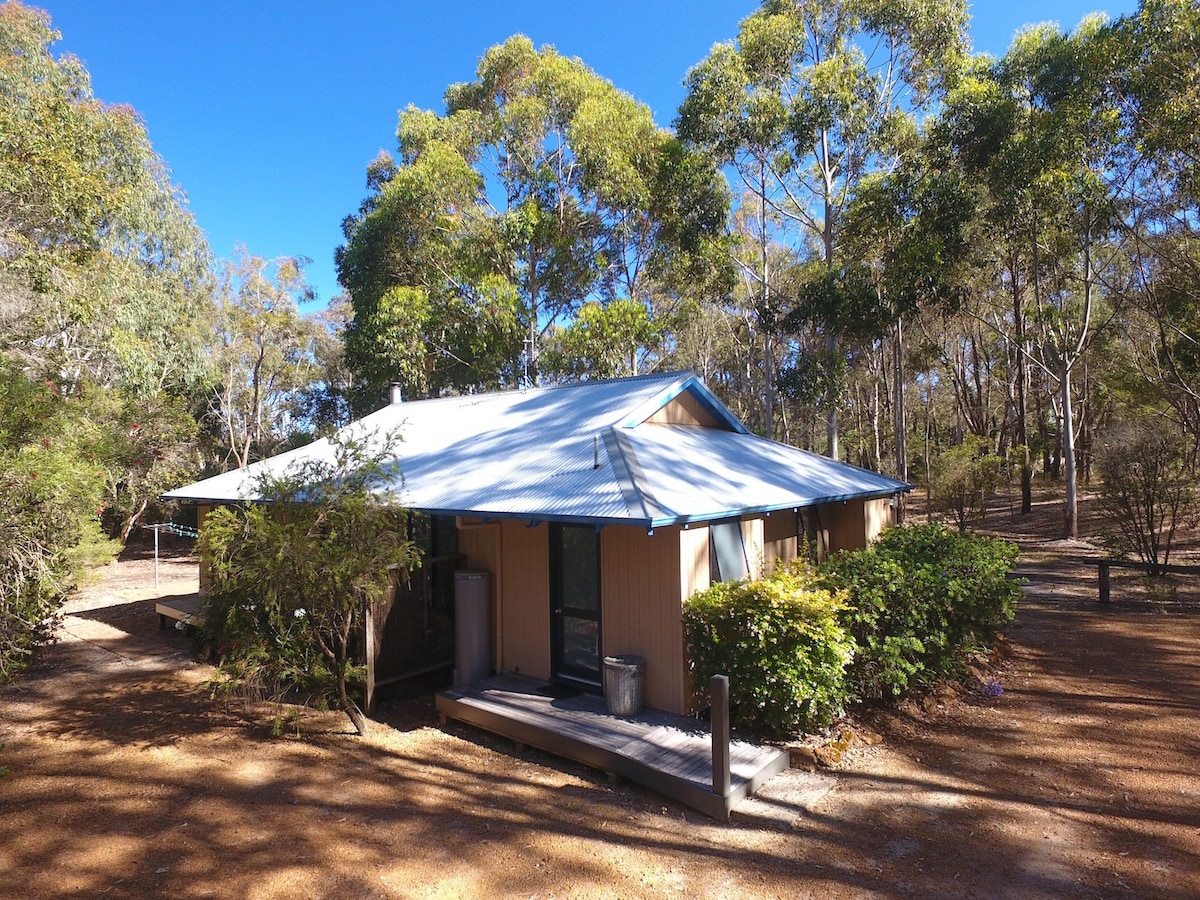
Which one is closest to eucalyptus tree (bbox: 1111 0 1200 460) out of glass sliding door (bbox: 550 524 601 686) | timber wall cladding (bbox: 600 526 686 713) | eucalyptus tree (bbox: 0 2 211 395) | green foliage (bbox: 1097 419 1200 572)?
green foliage (bbox: 1097 419 1200 572)

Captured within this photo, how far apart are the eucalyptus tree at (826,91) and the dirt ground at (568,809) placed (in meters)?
12.9

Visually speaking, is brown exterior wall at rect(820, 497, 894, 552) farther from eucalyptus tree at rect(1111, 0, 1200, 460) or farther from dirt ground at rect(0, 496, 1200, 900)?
eucalyptus tree at rect(1111, 0, 1200, 460)

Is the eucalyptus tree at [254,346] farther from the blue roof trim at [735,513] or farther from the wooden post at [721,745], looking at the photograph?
the wooden post at [721,745]

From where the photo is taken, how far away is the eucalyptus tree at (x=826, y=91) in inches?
698

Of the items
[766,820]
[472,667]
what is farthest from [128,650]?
[766,820]

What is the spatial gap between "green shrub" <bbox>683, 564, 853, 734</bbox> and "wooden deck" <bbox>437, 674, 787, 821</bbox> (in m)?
0.43

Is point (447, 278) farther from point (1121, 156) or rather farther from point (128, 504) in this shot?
point (1121, 156)

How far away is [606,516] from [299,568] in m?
2.77

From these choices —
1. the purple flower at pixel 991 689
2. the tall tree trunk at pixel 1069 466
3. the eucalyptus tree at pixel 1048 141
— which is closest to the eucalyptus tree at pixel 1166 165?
the eucalyptus tree at pixel 1048 141

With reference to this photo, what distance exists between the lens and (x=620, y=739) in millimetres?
5855

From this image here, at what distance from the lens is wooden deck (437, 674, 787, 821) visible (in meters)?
5.18

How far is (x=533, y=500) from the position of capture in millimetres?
6883

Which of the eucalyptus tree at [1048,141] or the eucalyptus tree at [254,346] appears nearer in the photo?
the eucalyptus tree at [1048,141]

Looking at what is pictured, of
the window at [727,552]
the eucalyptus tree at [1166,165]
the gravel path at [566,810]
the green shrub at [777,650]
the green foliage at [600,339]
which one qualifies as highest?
the eucalyptus tree at [1166,165]
